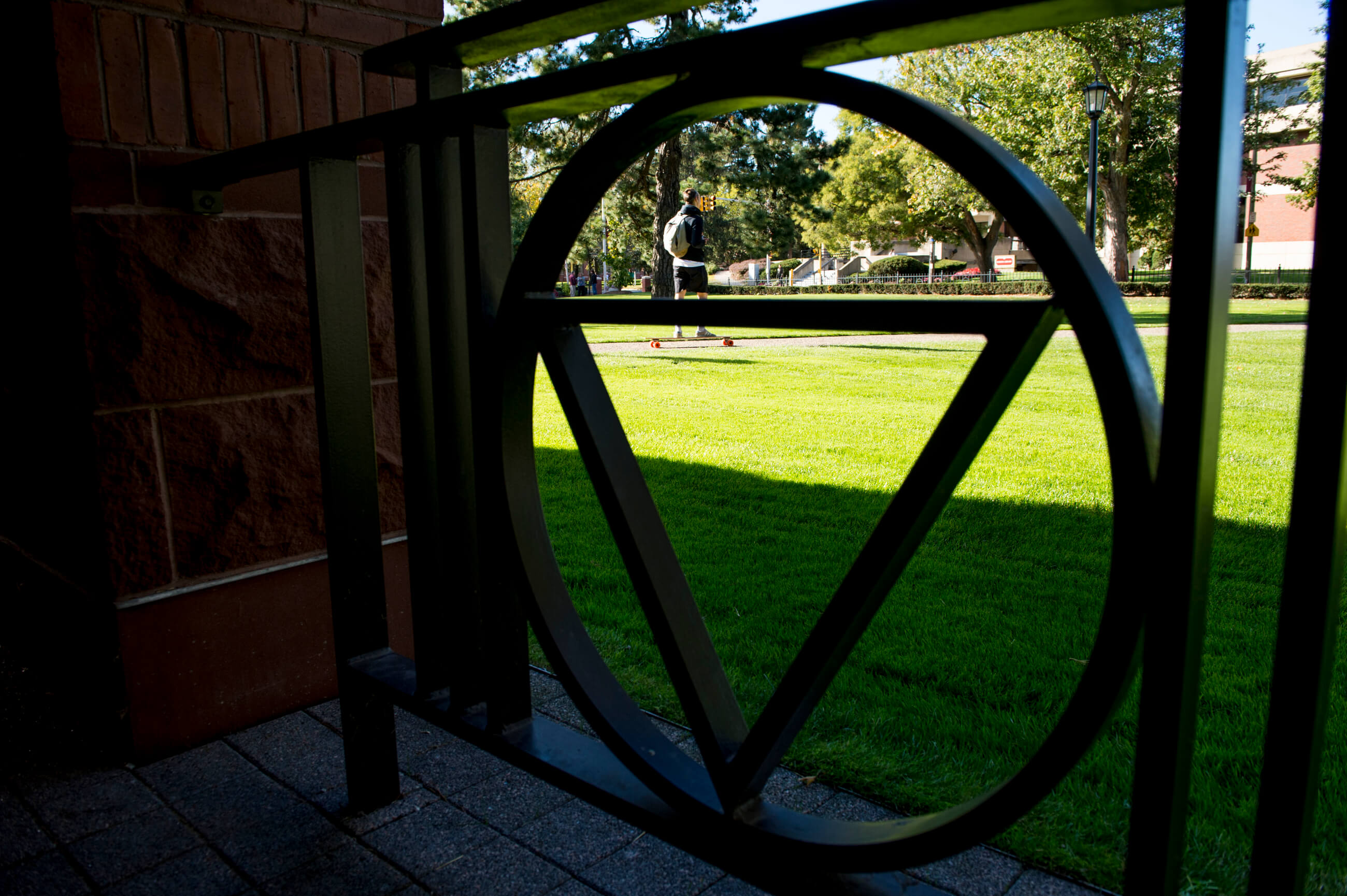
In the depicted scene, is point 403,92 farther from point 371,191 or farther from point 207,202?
point 207,202

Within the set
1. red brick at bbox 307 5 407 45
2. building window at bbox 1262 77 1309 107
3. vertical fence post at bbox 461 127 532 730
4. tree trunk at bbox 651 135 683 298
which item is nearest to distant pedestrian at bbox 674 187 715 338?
tree trunk at bbox 651 135 683 298

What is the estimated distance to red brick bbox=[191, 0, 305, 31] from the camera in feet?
8.17

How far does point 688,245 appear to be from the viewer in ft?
45.5

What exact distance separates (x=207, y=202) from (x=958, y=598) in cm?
278

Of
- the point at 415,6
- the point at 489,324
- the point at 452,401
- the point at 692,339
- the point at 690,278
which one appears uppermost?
the point at 415,6

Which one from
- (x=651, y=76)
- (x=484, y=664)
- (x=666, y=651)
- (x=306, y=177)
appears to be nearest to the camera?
(x=651, y=76)

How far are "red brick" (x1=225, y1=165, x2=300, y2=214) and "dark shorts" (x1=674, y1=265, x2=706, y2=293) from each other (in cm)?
1124

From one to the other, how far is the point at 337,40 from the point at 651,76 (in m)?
Answer: 1.80

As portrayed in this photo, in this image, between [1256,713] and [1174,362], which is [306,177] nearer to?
[1174,362]

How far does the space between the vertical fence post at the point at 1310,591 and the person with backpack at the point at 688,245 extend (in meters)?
12.6

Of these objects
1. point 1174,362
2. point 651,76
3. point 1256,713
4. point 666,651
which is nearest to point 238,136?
point 651,76

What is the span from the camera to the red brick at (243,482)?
257 cm

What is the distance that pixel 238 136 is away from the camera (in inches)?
102

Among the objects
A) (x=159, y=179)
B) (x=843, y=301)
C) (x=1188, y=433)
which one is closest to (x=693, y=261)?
(x=159, y=179)
